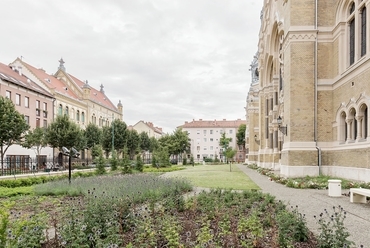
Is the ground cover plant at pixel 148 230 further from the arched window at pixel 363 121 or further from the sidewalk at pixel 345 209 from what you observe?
the arched window at pixel 363 121

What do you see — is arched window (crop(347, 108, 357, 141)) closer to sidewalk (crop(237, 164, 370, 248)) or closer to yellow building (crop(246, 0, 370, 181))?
yellow building (crop(246, 0, 370, 181))

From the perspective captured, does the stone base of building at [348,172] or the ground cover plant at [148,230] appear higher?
the ground cover plant at [148,230]

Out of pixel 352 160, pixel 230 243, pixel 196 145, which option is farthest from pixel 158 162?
pixel 196 145

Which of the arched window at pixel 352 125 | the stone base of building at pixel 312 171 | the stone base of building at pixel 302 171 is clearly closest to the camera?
the arched window at pixel 352 125

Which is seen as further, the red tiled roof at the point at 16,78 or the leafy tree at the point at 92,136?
the leafy tree at the point at 92,136

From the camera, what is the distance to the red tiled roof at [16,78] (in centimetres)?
3797

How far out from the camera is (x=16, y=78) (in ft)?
135

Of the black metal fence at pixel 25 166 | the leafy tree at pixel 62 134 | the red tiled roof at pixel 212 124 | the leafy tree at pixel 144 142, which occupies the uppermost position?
the red tiled roof at pixel 212 124

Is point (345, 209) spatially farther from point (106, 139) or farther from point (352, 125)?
point (106, 139)

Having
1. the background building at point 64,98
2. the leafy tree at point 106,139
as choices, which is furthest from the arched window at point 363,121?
the leafy tree at point 106,139

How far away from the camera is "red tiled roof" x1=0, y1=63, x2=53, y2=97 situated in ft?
125

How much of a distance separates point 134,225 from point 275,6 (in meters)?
24.2

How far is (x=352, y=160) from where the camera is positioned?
1558 centimetres

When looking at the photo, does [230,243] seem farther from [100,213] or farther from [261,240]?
[100,213]
